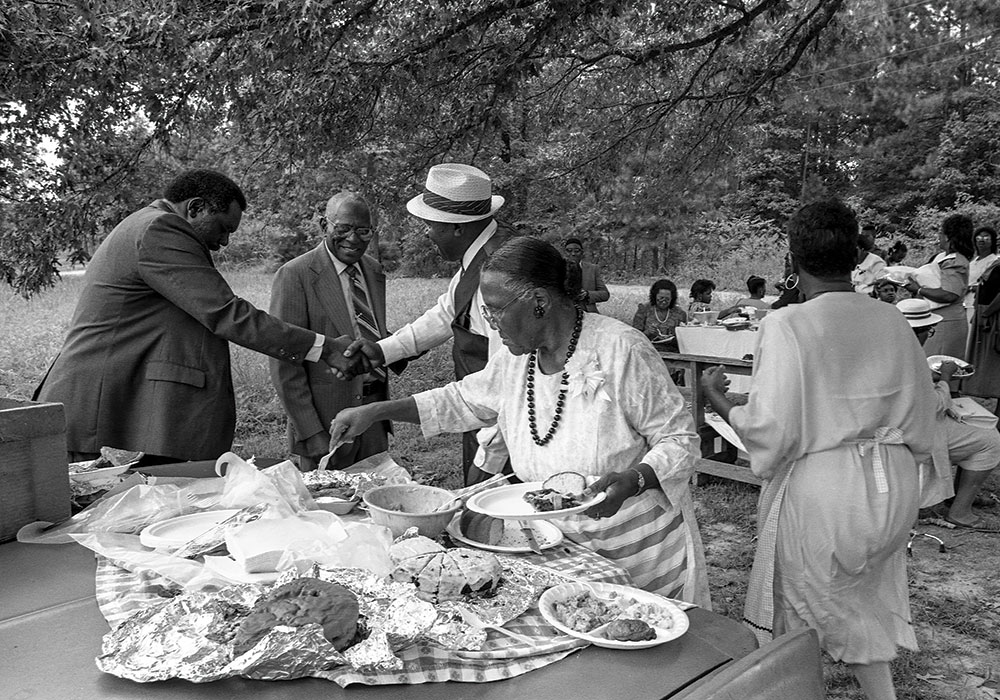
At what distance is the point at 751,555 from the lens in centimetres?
457

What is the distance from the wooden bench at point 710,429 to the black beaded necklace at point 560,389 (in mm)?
3182

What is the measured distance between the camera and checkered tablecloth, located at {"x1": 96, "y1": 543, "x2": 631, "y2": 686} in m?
1.31

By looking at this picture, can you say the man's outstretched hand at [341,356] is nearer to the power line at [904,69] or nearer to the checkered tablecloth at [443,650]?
the checkered tablecloth at [443,650]

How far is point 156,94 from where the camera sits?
5.07 metres

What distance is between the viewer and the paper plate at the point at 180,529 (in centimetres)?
183

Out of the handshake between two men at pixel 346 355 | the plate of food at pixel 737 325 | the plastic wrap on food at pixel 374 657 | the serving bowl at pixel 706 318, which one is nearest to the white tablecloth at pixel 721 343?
the plate of food at pixel 737 325

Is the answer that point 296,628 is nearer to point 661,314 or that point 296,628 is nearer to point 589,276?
point 661,314

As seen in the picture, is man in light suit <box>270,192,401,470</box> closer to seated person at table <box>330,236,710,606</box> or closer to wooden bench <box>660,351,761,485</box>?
seated person at table <box>330,236,710,606</box>

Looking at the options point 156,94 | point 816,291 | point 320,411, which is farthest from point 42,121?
point 816,291

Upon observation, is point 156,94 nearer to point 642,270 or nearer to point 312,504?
point 312,504

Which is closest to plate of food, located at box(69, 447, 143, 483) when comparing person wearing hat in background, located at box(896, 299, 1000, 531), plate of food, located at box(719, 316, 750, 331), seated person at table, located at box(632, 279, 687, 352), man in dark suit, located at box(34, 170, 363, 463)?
man in dark suit, located at box(34, 170, 363, 463)

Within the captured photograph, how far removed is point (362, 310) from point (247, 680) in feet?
9.68

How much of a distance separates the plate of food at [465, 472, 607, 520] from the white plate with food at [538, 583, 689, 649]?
208 mm

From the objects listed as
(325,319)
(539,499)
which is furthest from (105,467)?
(539,499)
